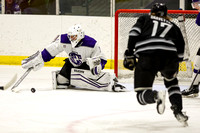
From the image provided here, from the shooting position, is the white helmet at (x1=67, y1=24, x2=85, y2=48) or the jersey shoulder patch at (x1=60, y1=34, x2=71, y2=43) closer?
the white helmet at (x1=67, y1=24, x2=85, y2=48)

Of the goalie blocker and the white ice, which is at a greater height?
the goalie blocker

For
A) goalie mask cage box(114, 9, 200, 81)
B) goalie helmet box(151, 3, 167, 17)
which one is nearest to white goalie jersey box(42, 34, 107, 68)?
goalie mask cage box(114, 9, 200, 81)

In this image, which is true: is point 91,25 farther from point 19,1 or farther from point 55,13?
point 19,1

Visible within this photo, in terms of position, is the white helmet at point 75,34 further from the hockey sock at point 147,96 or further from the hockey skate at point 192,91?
the hockey sock at point 147,96

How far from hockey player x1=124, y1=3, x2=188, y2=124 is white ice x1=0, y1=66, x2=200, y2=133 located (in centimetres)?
25

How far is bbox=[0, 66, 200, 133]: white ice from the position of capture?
3.37 m

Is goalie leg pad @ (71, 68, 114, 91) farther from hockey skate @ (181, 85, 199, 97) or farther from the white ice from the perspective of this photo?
hockey skate @ (181, 85, 199, 97)

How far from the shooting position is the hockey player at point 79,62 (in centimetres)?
512

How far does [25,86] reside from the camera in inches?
220

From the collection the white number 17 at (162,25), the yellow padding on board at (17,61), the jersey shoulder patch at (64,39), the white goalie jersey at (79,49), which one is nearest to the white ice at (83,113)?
the white goalie jersey at (79,49)

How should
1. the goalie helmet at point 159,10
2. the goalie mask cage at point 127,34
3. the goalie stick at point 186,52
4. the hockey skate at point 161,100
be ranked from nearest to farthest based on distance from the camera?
1. the hockey skate at point 161,100
2. the goalie helmet at point 159,10
3. the goalie stick at point 186,52
4. the goalie mask cage at point 127,34

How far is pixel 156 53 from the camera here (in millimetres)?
3369

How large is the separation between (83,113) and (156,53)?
0.94m

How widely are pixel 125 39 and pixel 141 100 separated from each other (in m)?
2.75
